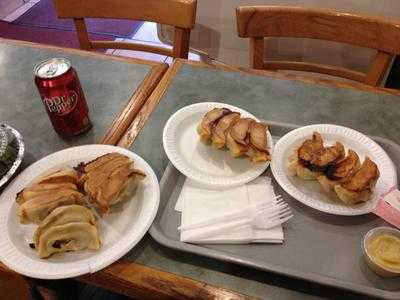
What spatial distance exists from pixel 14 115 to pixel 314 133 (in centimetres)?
77

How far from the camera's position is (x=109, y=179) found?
0.75m

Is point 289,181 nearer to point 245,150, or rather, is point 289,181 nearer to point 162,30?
point 245,150

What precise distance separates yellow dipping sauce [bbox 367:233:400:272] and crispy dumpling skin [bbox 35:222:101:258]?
1.63ft

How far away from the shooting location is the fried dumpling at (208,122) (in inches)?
35.2

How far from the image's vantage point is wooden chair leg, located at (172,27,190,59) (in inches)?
51.2

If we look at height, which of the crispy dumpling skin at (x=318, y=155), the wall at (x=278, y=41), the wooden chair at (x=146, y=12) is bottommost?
the wall at (x=278, y=41)

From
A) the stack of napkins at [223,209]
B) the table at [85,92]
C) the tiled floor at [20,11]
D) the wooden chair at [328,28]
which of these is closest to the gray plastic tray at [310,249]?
the stack of napkins at [223,209]

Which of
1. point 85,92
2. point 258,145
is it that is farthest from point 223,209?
point 85,92

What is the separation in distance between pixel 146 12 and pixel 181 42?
0.16 m

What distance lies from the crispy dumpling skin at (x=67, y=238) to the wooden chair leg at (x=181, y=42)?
2.63 ft

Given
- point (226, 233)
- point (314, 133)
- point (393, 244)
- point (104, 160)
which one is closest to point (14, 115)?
point (104, 160)

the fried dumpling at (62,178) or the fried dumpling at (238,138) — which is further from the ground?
the fried dumpling at (238,138)

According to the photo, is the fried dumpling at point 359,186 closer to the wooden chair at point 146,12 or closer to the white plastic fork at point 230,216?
the white plastic fork at point 230,216

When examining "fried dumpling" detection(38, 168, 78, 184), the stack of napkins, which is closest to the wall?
the stack of napkins
